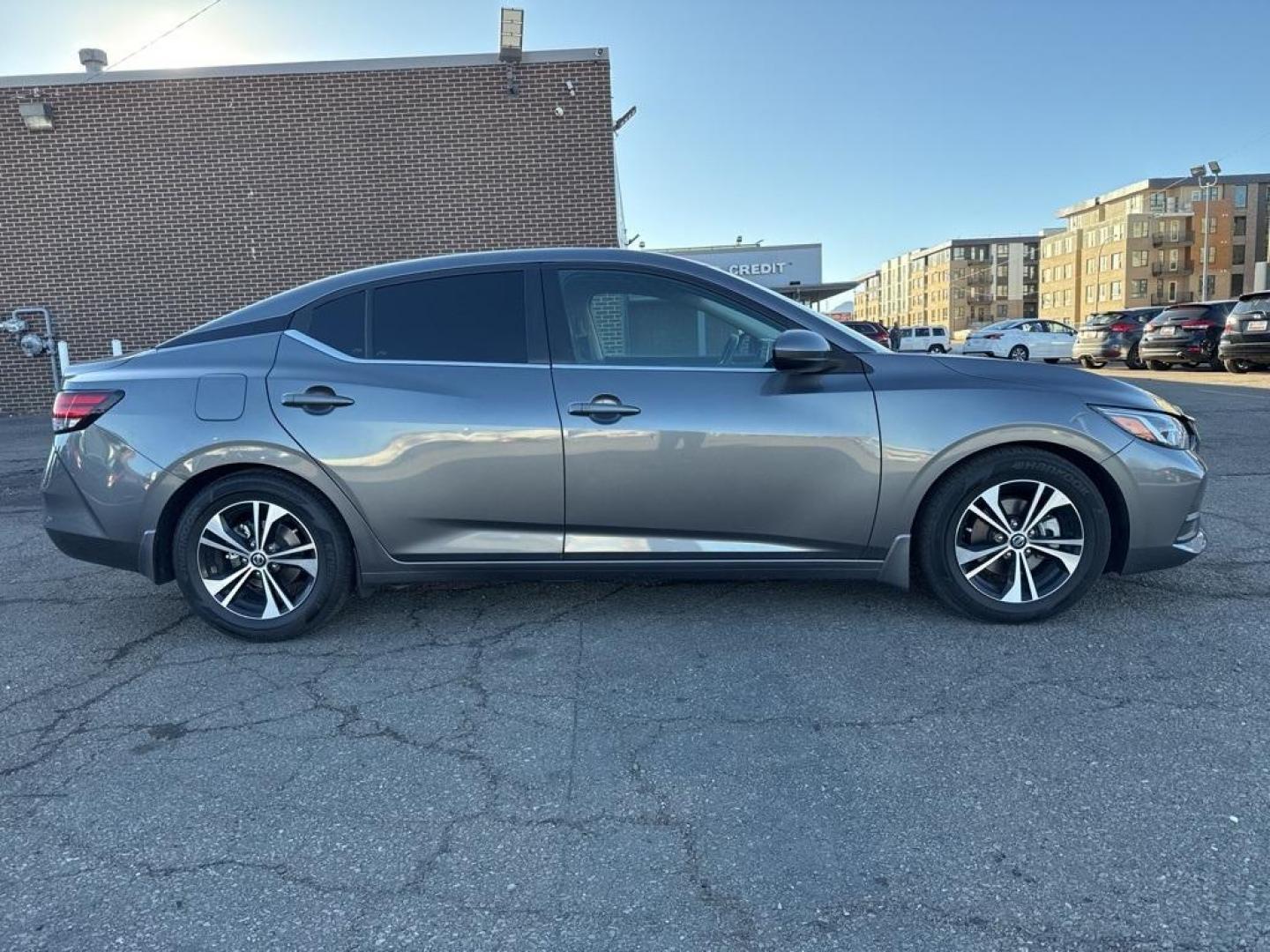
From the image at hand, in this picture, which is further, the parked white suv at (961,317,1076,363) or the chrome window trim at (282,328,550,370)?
the parked white suv at (961,317,1076,363)

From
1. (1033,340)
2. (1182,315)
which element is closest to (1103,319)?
(1182,315)

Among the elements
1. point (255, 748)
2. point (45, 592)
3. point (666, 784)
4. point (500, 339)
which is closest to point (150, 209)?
point (45, 592)

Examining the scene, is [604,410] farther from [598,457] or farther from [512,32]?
[512,32]

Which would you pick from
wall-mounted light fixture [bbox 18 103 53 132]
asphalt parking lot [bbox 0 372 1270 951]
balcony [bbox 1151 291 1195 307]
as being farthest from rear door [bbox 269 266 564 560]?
balcony [bbox 1151 291 1195 307]

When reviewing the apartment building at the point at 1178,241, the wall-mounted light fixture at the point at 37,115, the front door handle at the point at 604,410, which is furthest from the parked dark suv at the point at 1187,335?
the apartment building at the point at 1178,241

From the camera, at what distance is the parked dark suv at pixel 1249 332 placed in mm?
16312

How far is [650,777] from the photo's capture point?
255 centimetres

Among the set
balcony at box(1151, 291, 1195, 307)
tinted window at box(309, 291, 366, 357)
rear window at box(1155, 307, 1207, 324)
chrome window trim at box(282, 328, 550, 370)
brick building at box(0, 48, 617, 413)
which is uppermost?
balcony at box(1151, 291, 1195, 307)

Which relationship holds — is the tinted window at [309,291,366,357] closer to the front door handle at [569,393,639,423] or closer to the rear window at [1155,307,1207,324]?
the front door handle at [569,393,639,423]

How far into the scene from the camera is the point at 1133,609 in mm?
3857

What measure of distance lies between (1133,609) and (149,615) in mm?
4512

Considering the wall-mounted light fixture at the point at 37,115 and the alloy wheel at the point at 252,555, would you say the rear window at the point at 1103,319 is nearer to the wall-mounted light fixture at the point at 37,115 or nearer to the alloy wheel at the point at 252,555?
the wall-mounted light fixture at the point at 37,115

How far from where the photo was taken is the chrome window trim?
3623 millimetres

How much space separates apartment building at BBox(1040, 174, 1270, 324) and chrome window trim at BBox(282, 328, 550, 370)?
Result: 8454 centimetres
